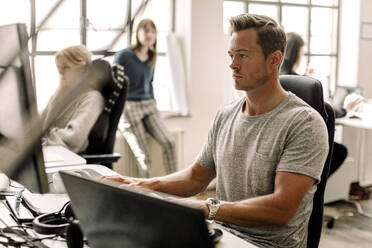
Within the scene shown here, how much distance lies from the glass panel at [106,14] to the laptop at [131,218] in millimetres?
3406

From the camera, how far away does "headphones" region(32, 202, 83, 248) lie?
3.78ft

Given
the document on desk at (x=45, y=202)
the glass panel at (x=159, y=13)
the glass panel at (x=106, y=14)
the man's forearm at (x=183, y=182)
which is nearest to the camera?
the document on desk at (x=45, y=202)

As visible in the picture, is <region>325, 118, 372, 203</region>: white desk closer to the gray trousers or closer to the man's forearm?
the gray trousers

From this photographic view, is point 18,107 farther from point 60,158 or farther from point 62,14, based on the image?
point 62,14

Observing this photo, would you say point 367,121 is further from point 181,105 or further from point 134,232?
point 134,232

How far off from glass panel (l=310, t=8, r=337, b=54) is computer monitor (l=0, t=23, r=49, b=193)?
15.9 ft

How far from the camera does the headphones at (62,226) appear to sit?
115cm

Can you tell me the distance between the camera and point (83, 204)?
0.93 meters

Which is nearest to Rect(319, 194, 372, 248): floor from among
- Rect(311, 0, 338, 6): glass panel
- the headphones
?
the headphones

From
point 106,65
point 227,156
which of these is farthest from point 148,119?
point 227,156

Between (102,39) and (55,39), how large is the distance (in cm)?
40

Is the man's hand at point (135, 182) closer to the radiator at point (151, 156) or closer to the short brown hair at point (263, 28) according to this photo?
the short brown hair at point (263, 28)

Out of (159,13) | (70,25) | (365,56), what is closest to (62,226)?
(70,25)

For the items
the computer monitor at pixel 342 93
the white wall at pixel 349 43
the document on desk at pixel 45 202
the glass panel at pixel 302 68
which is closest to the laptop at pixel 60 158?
the document on desk at pixel 45 202
